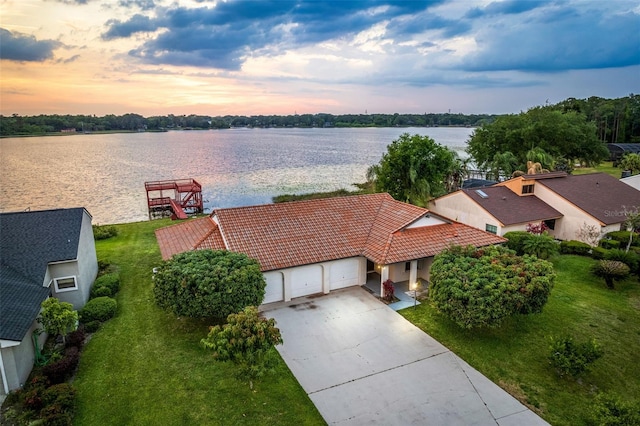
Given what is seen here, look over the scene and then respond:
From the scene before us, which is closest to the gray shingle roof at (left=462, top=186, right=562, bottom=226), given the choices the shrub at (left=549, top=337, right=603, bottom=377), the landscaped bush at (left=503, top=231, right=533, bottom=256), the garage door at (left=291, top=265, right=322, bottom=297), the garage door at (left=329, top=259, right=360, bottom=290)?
the landscaped bush at (left=503, top=231, right=533, bottom=256)

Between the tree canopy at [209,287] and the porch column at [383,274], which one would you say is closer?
the tree canopy at [209,287]

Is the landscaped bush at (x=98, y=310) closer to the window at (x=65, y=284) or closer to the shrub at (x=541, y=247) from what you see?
the window at (x=65, y=284)

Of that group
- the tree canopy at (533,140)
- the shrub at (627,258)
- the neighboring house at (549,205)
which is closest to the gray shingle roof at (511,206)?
the neighboring house at (549,205)

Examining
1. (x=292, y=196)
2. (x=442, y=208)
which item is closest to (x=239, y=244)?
(x=442, y=208)

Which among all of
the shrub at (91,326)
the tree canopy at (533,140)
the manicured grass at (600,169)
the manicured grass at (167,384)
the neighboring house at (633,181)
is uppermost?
the tree canopy at (533,140)

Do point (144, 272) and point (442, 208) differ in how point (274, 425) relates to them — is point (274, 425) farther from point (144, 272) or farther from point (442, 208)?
point (442, 208)

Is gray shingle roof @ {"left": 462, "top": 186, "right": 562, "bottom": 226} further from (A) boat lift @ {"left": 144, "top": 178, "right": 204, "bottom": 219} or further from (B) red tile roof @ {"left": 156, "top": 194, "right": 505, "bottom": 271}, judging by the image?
(A) boat lift @ {"left": 144, "top": 178, "right": 204, "bottom": 219}

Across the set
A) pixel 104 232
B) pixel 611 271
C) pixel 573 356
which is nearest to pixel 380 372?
pixel 573 356
